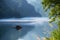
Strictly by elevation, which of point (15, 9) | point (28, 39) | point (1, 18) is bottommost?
point (28, 39)

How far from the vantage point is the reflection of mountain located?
2748 millimetres

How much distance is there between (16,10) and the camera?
2848mm

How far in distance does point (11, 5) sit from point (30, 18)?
1.46 ft

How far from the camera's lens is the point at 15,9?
2855mm

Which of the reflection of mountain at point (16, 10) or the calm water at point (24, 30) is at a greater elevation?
the reflection of mountain at point (16, 10)

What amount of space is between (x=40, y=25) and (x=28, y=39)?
356 mm

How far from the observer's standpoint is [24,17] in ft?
9.02

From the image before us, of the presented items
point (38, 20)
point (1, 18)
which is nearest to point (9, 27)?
point (1, 18)

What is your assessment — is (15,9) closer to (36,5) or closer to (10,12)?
(10,12)

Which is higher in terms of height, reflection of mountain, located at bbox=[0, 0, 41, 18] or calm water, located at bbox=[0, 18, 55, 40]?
reflection of mountain, located at bbox=[0, 0, 41, 18]

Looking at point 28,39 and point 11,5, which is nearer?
point 28,39

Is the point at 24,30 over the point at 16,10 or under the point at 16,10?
under

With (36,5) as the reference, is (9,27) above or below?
below

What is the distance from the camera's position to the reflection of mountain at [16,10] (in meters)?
2.75
